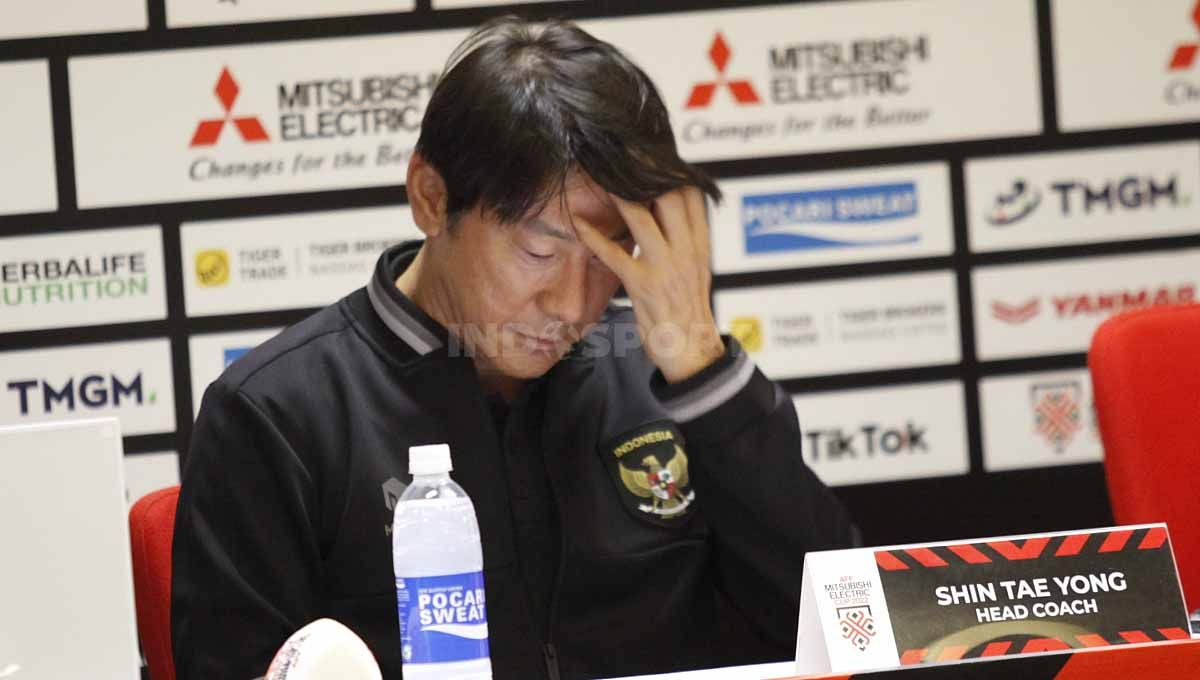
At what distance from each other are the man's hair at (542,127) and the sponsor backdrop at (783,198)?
61.9 inches

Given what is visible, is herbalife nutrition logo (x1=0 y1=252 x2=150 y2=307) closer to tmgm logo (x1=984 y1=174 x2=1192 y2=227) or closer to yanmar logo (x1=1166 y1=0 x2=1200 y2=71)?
tmgm logo (x1=984 y1=174 x2=1192 y2=227)

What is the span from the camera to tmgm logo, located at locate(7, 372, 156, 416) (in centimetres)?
311

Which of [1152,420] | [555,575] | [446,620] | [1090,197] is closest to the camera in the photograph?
[446,620]

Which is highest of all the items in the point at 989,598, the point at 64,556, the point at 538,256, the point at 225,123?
the point at 225,123

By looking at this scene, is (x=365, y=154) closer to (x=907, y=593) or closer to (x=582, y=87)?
(x=582, y=87)

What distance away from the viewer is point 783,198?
3281 mm

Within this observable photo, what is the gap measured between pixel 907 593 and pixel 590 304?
56cm

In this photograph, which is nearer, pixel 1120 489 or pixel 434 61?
pixel 1120 489

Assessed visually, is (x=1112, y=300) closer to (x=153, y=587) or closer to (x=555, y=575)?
(x=555, y=575)

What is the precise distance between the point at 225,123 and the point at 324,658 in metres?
2.28

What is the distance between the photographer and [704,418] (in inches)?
65.5

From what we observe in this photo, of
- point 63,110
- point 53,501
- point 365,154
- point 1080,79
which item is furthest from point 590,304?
point 1080,79

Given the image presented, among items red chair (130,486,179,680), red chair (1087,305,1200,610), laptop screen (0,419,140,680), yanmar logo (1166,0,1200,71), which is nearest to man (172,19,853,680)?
red chair (130,486,179,680)

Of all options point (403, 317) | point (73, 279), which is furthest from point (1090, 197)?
point (73, 279)
